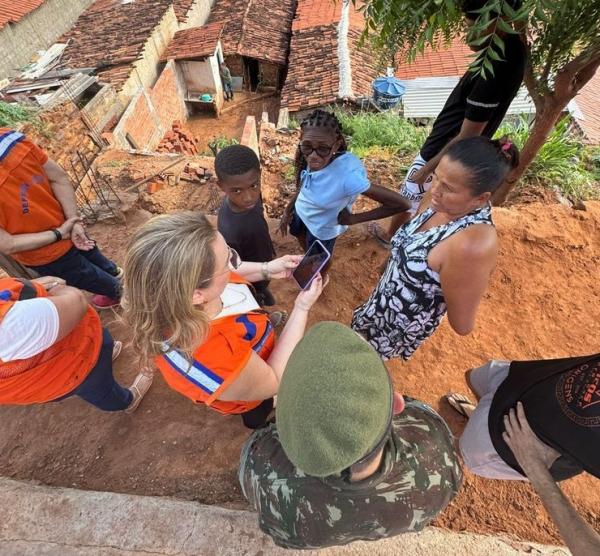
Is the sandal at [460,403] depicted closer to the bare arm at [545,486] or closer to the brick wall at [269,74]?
the bare arm at [545,486]

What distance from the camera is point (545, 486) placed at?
1498mm

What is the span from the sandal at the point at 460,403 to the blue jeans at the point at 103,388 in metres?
2.46

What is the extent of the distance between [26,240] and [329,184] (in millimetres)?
2220

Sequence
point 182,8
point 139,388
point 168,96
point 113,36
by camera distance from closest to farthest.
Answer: point 139,388, point 113,36, point 168,96, point 182,8

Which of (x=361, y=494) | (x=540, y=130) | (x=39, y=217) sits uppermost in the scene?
(x=39, y=217)

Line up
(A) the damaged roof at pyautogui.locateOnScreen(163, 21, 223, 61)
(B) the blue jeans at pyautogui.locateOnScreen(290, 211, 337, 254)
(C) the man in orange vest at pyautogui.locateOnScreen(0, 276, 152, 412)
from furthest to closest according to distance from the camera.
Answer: (A) the damaged roof at pyautogui.locateOnScreen(163, 21, 223, 61)
(B) the blue jeans at pyautogui.locateOnScreen(290, 211, 337, 254)
(C) the man in orange vest at pyautogui.locateOnScreen(0, 276, 152, 412)

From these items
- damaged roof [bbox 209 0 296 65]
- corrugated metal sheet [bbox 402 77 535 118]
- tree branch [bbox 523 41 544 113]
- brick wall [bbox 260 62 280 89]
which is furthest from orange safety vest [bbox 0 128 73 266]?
brick wall [bbox 260 62 280 89]

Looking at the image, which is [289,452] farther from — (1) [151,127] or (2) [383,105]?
(1) [151,127]

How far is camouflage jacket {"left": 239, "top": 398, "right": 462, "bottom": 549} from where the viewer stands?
1229 mm

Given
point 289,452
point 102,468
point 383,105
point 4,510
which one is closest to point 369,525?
point 289,452

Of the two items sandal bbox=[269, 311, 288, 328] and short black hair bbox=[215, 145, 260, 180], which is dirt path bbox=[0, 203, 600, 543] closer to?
sandal bbox=[269, 311, 288, 328]

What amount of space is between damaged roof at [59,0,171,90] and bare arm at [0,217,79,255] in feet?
37.5

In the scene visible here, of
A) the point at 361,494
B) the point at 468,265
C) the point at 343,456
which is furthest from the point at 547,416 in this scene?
the point at 343,456

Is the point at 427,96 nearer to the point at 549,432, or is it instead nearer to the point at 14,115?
the point at 14,115
